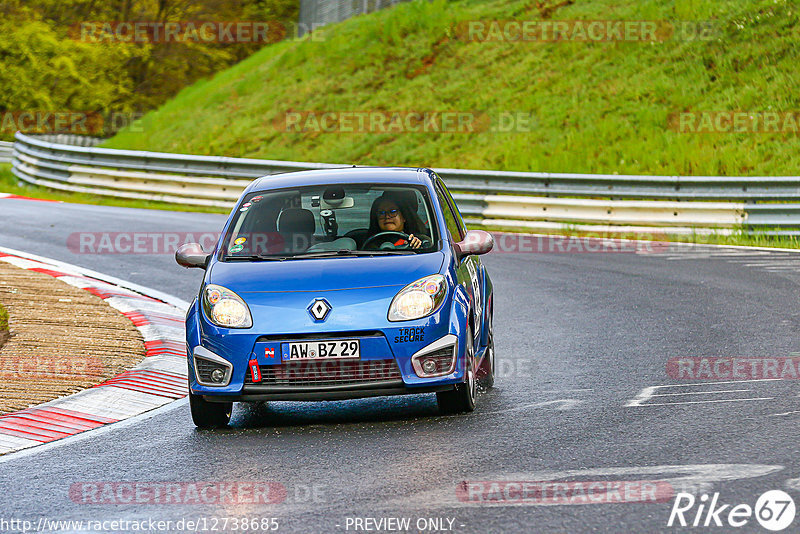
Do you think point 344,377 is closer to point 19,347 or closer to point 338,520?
point 338,520

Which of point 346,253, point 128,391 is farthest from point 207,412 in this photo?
point 346,253

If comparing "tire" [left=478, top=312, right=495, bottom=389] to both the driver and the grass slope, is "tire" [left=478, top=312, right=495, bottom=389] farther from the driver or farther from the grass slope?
the grass slope

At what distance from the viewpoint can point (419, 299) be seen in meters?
7.21

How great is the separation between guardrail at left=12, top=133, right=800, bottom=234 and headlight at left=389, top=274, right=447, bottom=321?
1119cm

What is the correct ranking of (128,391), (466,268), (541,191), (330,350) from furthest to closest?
(541,191), (128,391), (466,268), (330,350)

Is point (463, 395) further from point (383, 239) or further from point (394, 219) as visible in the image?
point (394, 219)

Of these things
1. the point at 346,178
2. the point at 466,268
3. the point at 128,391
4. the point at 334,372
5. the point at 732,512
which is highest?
the point at 346,178

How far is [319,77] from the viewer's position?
1368 inches

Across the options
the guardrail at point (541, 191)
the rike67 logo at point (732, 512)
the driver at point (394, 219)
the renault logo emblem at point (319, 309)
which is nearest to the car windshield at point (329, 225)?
the driver at point (394, 219)

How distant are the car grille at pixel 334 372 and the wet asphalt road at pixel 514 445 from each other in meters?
0.32

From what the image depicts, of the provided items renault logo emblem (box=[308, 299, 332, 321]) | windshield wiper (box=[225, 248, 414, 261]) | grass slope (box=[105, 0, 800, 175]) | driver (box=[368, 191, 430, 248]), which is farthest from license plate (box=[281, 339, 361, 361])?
grass slope (box=[105, 0, 800, 175])

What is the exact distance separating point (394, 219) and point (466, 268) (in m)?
0.60

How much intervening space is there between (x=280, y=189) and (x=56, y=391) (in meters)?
2.13

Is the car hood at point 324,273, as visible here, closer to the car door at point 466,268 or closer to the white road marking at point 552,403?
the car door at point 466,268
